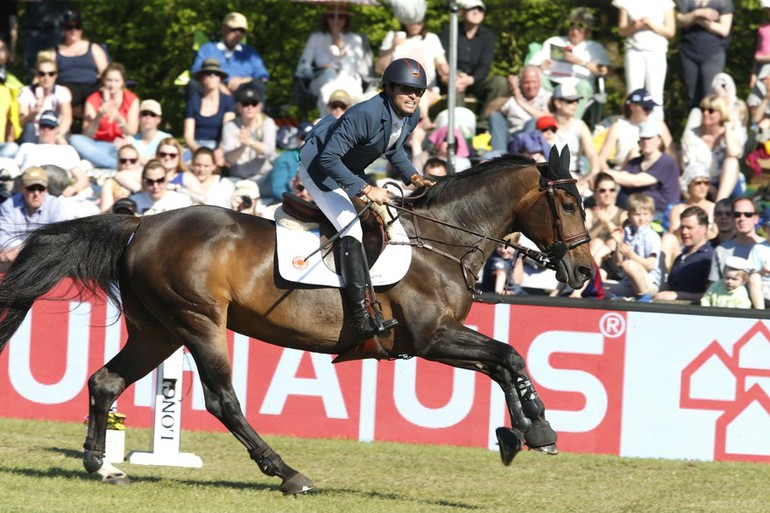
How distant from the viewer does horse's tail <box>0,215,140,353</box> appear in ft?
27.7

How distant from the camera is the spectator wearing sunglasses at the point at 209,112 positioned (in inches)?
582

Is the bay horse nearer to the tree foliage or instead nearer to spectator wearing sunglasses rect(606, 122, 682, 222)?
spectator wearing sunglasses rect(606, 122, 682, 222)

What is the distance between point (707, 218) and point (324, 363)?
148 inches

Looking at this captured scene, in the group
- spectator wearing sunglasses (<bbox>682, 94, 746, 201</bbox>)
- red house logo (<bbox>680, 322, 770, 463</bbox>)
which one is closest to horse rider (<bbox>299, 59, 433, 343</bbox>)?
red house logo (<bbox>680, 322, 770, 463</bbox>)

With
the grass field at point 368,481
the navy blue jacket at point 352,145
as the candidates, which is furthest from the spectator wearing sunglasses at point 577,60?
the navy blue jacket at point 352,145

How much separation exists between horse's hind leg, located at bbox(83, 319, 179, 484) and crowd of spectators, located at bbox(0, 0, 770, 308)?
9.64 ft

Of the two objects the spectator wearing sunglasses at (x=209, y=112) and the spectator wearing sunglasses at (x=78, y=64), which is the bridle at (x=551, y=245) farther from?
the spectator wearing sunglasses at (x=78, y=64)

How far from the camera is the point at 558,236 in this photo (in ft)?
27.3

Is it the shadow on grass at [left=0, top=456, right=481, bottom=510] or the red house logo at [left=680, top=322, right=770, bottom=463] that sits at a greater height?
the red house logo at [left=680, top=322, right=770, bottom=463]

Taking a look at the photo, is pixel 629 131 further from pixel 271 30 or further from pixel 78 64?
pixel 271 30

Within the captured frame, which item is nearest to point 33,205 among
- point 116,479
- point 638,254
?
point 116,479

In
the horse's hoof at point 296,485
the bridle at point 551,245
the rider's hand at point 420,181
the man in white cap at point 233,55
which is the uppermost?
the man in white cap at point 233,55

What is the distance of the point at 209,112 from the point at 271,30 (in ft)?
17.0

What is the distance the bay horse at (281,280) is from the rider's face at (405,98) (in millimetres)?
685
